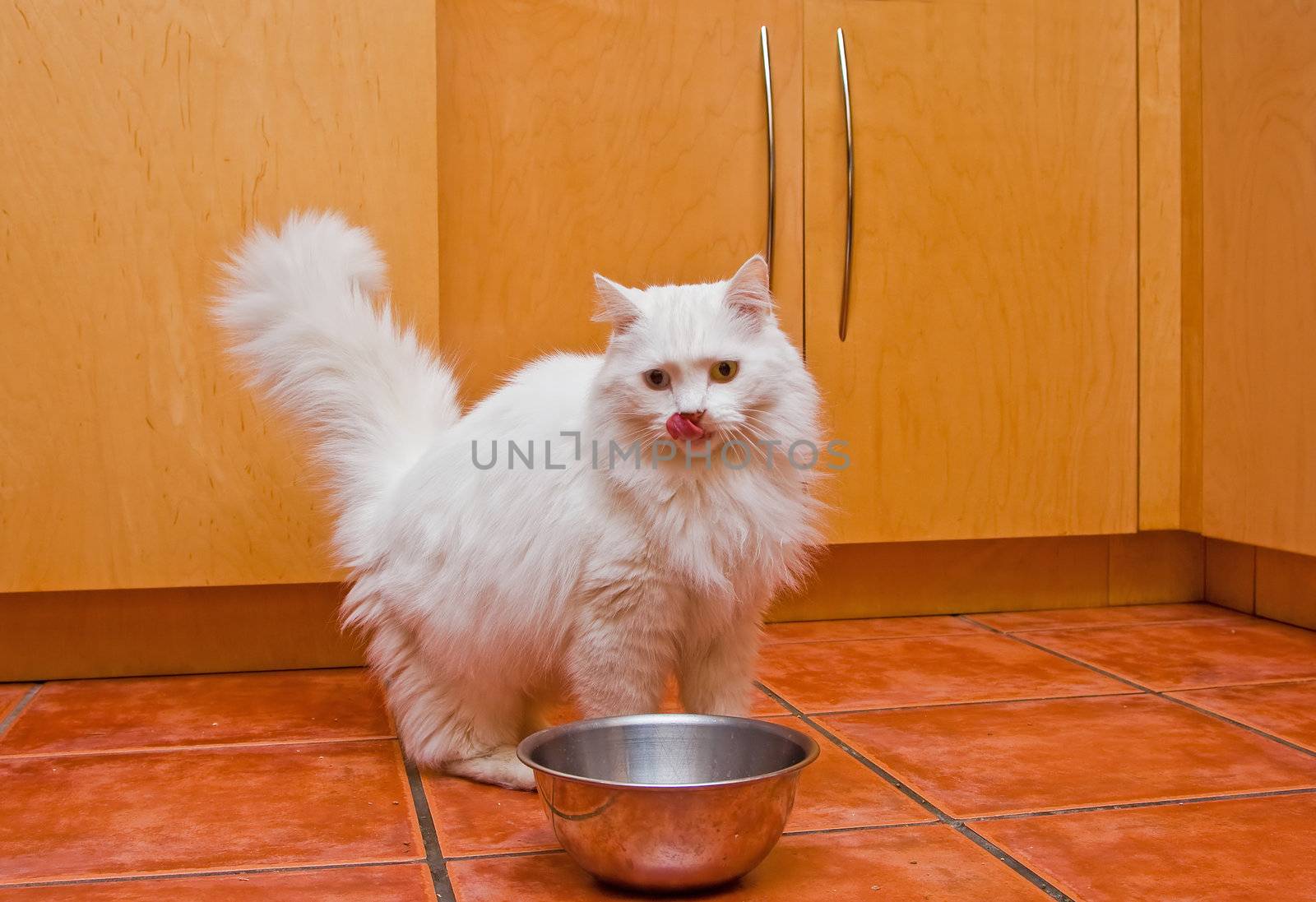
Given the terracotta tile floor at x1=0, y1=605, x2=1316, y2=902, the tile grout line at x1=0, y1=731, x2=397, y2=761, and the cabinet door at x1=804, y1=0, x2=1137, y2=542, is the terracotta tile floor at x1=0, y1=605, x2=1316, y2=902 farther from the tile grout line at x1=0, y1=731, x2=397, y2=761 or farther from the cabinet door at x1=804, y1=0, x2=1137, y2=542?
the cabinet door at x1=804, y1=0, x2=1137, y2=542

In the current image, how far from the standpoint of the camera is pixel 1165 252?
93.0 inches

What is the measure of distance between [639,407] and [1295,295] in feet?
4.64

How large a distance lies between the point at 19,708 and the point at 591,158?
1311 millimetres

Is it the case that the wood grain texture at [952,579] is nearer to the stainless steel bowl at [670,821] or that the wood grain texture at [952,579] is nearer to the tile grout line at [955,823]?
the tile grout line at [955,823]

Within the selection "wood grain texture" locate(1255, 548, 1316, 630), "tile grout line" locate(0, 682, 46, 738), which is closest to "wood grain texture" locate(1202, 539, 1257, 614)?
"wood grain texture" locate(1255, 548, 1316, 630)

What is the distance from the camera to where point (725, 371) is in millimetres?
1363

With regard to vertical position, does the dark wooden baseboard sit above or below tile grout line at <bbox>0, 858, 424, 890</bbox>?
above

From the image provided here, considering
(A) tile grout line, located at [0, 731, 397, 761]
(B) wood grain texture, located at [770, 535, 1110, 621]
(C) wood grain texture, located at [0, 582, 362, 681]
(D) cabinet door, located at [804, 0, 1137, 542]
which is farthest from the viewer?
(B) wood grain texture, located at [770, 535, 1110, 621]

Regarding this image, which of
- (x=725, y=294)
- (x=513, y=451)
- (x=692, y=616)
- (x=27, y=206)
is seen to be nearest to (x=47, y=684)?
(x=27, y=206)

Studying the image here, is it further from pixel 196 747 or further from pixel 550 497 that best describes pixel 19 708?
pixel 550 497

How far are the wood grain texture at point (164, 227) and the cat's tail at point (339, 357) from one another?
6.7 inches

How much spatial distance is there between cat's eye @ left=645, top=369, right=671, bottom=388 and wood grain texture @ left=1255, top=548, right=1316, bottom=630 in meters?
1.54

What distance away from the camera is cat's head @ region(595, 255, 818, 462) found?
1.34 meters

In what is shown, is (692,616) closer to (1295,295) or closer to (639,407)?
(639,407)
